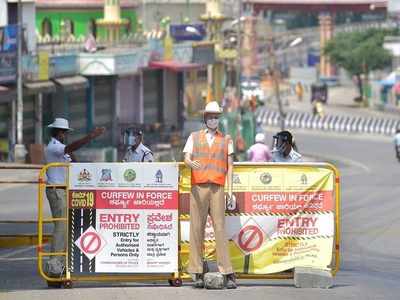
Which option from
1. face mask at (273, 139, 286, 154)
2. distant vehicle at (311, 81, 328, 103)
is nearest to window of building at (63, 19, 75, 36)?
distant vehicle at (311, 81, 328, 103)

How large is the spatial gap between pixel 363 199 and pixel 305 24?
121 metres

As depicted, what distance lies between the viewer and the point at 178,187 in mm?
15219

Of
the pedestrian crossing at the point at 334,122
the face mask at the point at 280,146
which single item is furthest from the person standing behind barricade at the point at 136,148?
the pedestrian crossing at the point at 334,122

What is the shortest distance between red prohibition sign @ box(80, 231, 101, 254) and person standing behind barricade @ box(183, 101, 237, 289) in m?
0.94

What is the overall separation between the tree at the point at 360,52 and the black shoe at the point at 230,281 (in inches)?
3326

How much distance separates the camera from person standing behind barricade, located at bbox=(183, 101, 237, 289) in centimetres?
1490

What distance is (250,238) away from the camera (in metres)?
15.5

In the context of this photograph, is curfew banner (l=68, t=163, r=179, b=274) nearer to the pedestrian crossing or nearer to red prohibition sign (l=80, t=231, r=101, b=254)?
red prohibition sign (l=80, t=231, r=101, b=254)

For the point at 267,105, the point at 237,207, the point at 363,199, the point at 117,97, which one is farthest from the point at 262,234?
the point at 267,105

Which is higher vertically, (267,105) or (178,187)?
Answer: (178,187)

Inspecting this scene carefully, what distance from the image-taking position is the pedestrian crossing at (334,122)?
259 feet

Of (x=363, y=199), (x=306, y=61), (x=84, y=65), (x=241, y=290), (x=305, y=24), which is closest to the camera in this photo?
(x=241, y=290)

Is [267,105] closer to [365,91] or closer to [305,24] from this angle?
[365,91]

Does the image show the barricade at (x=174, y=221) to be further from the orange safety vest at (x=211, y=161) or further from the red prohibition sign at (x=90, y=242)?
the orange safety vest at (x=211, y=161)
